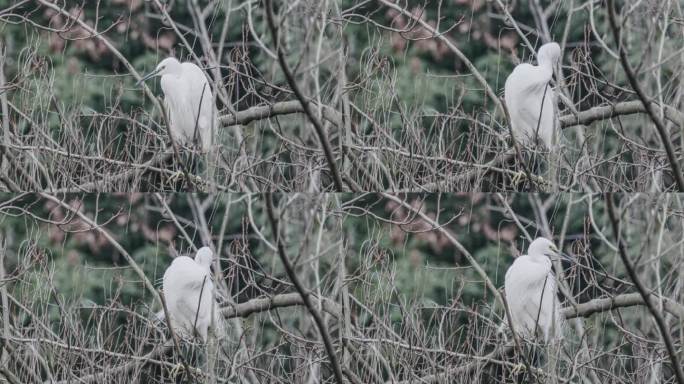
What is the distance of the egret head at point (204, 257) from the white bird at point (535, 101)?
137 cm

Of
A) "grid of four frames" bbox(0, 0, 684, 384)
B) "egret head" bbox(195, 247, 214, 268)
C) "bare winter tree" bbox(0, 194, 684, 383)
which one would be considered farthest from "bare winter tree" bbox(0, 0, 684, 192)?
"egret head" bbox(195, 247, 214, 268)

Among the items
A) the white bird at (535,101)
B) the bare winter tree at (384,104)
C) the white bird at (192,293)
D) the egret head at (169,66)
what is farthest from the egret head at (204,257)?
the white bird at (535,101)

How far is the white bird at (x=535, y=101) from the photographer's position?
4.39m

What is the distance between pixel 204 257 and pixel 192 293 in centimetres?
16

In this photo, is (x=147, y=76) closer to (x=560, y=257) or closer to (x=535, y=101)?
(x=535, y=101)

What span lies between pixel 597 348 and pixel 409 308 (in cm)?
79

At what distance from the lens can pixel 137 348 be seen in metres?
4.45

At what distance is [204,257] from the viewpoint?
4359 mm

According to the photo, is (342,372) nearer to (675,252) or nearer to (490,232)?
(490,232)

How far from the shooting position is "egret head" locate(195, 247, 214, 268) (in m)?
4.36

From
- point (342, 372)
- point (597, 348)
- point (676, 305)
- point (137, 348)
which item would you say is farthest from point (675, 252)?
point (137, 348)

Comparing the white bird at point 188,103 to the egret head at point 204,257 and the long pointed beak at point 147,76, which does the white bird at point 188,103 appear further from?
the egret head at point 204,257

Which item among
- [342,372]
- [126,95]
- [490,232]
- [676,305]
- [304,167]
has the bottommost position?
[342,372]

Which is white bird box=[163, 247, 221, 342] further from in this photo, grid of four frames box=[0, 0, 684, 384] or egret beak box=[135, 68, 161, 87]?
egret beak box=[135, 68, 161, 87]
